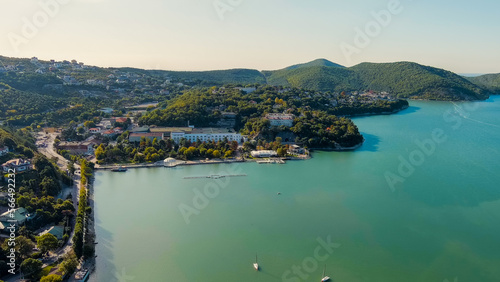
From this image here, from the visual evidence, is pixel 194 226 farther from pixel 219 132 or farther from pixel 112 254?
pixel 219 132

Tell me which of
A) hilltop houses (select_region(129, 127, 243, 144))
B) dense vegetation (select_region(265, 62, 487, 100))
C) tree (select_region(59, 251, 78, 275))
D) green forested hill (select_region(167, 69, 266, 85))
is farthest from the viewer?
green forested hill (select_region(167, 69, 266, 85))

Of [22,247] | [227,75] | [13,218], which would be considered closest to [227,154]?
[13,218]

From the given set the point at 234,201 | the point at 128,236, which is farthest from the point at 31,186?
the point at 234,201

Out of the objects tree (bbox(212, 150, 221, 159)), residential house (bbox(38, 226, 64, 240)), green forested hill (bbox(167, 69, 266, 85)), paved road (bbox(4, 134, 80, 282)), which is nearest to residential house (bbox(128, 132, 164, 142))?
paved road (bbox(4, 134, 80, 282))

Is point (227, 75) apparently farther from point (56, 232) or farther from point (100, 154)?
point (56, 232)

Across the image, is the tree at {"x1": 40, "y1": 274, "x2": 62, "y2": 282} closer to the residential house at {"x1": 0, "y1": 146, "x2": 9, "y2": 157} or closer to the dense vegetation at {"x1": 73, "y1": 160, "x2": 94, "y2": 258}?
the dense vegetation at {"x1": 73, "y1": 160, "x2": 94, "y2": 258}

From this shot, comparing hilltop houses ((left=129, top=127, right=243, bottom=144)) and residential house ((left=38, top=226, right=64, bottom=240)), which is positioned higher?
hilltop houses ((left=129, top=127, right=243, bottom=144))

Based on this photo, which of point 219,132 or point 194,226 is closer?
point 194,226
